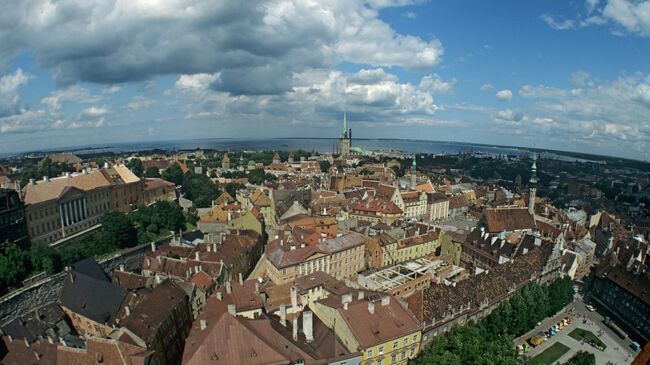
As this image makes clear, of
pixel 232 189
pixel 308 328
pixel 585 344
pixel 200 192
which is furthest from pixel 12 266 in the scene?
pixel 585 344

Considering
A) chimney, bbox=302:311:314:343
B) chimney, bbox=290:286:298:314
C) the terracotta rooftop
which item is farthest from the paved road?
chimney, bbox=290:286:298:314

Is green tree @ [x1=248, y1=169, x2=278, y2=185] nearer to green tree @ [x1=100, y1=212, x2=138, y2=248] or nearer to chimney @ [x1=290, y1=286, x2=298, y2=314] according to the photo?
green tree @ [x1=100, y1=212, x2=138, y2=248]

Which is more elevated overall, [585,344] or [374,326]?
[374,326]

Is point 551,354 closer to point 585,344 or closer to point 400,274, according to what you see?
point 585,344

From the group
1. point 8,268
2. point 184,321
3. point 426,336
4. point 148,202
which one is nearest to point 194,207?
point 148,202

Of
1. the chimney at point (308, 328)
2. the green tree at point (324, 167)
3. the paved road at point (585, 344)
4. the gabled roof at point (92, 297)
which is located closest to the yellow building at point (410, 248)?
the paved road at point (585, 344)

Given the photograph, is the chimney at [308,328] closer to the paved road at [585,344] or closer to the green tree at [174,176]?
the paved road at [585,344]
